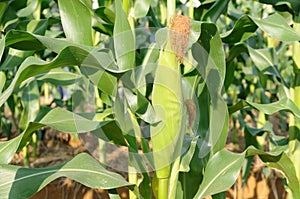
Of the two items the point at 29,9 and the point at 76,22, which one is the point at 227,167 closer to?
the point at 76,22

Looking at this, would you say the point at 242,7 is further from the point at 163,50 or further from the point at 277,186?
the point at 163,50

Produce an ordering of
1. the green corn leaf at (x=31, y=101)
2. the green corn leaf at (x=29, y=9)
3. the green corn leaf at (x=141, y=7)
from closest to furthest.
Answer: the green corn leaf at (x=141, y=7) → the green corn leaf at (x=29, y=9) → the green corn leaf at (x=31, y=101)

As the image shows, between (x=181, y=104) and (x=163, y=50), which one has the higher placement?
(x=163, y=50)

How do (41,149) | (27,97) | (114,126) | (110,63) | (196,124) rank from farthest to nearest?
(41,149) → (27,97) → (196,124) → (114,126) → (110,63)

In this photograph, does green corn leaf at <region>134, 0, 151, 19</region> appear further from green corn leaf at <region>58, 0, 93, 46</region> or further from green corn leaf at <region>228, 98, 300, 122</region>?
green corn leaf at <region>228, 98, 300, 122</region>

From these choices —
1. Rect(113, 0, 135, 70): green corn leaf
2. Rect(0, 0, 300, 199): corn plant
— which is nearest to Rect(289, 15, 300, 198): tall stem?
Rect(0, 0, 300, 199): corn plant

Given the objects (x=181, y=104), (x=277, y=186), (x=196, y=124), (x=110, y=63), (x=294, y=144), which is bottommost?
(x=277, y=186)

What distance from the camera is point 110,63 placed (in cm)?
124

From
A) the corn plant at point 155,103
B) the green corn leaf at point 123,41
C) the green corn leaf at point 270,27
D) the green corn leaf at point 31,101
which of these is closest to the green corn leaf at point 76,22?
the corn plant at point 155,103

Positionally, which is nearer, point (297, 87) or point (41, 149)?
point (297, 87)

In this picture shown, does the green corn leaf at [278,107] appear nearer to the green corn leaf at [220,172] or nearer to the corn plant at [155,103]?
the corn plant at [155,103]

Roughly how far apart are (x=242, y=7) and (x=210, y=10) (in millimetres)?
2416

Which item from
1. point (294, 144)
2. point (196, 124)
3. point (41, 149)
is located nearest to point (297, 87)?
point (294, 144)

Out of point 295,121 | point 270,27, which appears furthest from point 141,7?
point 295,121
